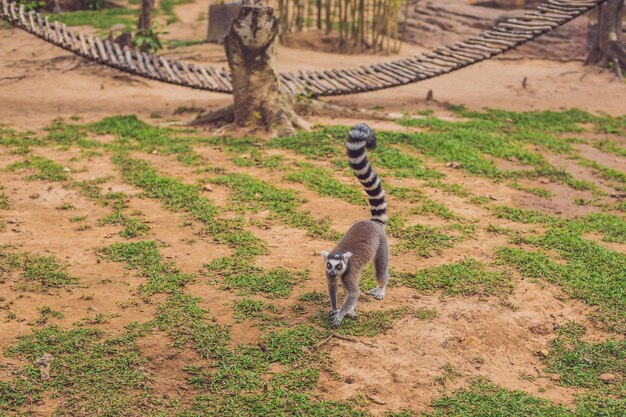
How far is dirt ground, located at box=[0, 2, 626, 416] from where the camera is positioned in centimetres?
374

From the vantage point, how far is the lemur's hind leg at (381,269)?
14.1 ft

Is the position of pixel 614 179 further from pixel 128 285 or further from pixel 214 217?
pixel 128 285

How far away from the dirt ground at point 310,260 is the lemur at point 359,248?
23cm

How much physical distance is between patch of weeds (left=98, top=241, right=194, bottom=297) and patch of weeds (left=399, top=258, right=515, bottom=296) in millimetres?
1538

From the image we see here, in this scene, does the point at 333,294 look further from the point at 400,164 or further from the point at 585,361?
the point at 400,164

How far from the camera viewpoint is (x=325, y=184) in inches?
257

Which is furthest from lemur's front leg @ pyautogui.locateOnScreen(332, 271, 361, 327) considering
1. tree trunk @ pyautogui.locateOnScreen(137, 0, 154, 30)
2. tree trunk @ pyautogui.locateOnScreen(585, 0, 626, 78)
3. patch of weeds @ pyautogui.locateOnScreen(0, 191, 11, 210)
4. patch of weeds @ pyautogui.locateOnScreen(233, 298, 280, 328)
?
tree trunk @ pyautogui.locateOnScreen(585, 0, 626, 78)

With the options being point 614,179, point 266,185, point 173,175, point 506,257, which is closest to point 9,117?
point 173,175

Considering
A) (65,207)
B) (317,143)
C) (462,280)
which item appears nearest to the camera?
(462,280)

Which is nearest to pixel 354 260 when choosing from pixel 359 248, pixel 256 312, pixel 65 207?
pixel 359 248

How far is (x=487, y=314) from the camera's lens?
4289mm

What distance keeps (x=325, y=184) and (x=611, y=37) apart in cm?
812

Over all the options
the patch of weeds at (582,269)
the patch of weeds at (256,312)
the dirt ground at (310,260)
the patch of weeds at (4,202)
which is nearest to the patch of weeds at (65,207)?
the dirt ground at (310,260)

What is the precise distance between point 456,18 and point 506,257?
458 inches
